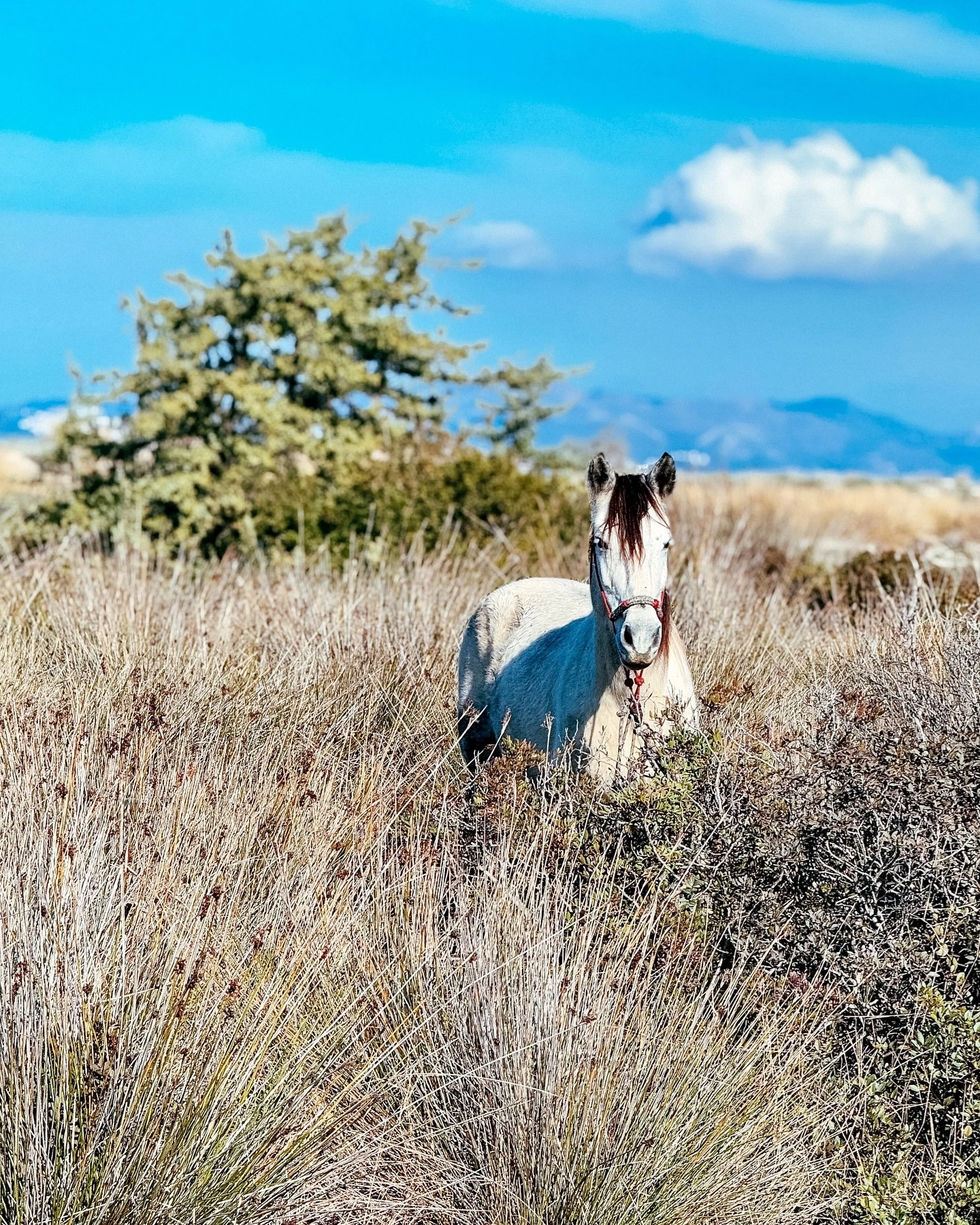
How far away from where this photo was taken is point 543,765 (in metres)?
5.00

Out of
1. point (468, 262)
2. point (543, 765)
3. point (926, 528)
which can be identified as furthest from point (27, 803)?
point (926, 528)

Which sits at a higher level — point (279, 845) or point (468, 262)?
point (468, 262)

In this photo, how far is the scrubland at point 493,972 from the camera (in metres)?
3.43

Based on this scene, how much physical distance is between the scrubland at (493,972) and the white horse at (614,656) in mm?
239

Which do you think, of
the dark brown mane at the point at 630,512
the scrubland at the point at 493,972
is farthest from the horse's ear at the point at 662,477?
the scrubland at the point at 493,972

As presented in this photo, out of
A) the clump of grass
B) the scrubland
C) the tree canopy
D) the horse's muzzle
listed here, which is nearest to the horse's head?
the horse's muzzle

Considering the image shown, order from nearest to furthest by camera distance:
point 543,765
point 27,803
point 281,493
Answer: point 27,803 < point 543,765 < point 281,493

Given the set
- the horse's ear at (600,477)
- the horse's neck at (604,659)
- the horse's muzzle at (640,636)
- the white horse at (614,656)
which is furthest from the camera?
the horse's neck at (604,659)

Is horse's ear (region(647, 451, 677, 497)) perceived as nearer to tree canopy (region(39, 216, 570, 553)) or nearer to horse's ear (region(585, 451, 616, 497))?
horse's ear (region(585, 451, 616, 497))

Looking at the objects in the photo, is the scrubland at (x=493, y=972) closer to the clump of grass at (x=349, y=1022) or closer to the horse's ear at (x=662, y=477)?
the clump of grass at (x=349, y=1022)

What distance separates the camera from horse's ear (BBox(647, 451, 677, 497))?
509 centimetres

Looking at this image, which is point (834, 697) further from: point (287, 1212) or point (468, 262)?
point (468, 262)

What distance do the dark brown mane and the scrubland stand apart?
2.45 feet

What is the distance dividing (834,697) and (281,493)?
10.2 meters
